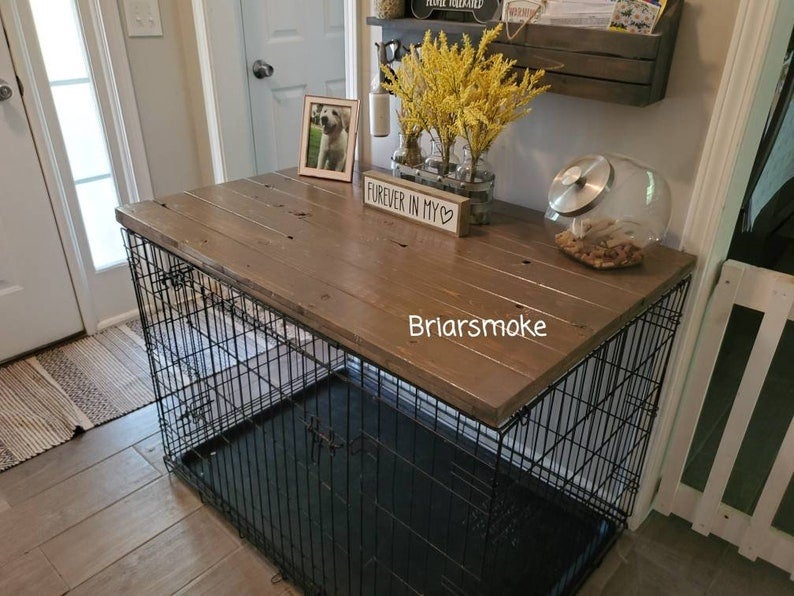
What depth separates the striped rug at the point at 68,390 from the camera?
198 cm

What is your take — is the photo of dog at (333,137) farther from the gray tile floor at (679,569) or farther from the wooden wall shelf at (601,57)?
the gray tile floor at (679,569)

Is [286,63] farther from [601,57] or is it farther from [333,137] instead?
[601,57]

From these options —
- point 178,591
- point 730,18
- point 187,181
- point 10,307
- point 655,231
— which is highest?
point 730,18

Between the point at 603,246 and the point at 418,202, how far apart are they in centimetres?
43

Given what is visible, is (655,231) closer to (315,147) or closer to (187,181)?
(315,147)

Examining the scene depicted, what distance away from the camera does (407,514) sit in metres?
1.64

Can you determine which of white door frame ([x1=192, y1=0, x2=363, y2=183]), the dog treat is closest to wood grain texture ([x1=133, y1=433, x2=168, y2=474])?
white door frame ([x1=192, y1=0, x2=363, y2=183])

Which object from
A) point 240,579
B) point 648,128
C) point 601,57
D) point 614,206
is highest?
point 601,57

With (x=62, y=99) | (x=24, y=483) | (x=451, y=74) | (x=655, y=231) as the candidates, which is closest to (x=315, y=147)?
(x=451, y=74)

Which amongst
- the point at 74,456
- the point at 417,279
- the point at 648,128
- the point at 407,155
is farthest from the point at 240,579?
the point at 648,128

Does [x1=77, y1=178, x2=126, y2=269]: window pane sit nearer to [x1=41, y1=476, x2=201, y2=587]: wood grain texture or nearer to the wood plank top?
the wood plank top

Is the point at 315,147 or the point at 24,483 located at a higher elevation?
the point at 315,147

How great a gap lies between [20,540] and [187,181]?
1.52m

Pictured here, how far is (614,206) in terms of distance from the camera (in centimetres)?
125
